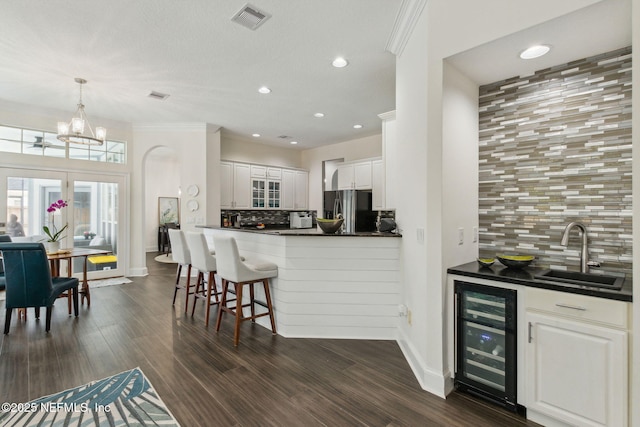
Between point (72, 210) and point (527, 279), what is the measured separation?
255 inches

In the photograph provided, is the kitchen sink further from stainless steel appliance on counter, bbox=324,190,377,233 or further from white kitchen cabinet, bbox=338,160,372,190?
white kitchen cabinet, bbox=338,160,372,190

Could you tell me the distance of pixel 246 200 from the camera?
23.0 feet

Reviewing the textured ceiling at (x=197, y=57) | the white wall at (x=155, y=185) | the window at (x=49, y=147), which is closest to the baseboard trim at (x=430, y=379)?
the textured ceiling at (x=197, y=57)

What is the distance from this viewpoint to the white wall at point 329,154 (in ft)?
22.6

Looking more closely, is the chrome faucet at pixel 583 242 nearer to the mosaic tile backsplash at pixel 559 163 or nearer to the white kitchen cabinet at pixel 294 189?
the mosaic tile backsplash at pixel 559 163

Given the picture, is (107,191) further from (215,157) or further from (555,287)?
(555,287)

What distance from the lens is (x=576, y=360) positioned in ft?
5.63

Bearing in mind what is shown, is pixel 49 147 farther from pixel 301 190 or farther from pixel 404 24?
pixel 404 24

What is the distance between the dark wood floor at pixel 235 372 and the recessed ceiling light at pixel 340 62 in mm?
2931

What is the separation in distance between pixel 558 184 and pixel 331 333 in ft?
7.55

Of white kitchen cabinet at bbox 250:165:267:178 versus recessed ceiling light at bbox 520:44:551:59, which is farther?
white kitchen cabinet at bbox 250:165:267:178

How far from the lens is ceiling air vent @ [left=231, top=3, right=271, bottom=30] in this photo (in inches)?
102

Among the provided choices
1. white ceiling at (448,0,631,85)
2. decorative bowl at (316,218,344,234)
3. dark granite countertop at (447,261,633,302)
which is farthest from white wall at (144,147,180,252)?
dark granite countertop at (447,261,633,302)

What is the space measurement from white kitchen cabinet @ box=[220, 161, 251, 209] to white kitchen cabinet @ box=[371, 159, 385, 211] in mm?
2770
